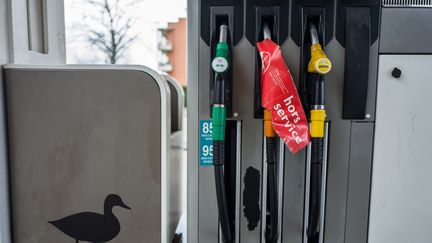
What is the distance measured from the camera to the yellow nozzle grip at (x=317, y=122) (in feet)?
Answer: 2.11

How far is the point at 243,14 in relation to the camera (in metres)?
0.69

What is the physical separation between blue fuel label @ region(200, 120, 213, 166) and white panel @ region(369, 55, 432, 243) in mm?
402

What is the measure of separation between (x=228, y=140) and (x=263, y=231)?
0.24m

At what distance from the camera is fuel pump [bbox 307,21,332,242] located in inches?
25.0

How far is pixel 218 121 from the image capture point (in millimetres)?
646

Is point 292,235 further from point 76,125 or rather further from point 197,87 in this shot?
point 76,125

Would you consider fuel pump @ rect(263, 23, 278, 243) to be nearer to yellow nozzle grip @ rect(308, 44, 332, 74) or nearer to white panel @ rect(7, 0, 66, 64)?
yellow nozzle grip @ rect(308, 44, 332, 74)

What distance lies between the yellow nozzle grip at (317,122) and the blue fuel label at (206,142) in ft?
0.77

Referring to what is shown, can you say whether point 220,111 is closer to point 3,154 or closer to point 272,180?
point 272,180

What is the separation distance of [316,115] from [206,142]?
0.86 feet

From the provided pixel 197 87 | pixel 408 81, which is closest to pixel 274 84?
pixel 197 87

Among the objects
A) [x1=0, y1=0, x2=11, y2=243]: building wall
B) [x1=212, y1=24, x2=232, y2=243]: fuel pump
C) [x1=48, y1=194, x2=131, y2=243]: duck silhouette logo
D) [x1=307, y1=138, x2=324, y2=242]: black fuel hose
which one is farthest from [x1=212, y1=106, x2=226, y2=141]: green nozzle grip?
[x1=0, y1=0, x2=11, y2=243]: building wall

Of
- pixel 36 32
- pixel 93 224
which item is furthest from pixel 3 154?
pixel 36 32

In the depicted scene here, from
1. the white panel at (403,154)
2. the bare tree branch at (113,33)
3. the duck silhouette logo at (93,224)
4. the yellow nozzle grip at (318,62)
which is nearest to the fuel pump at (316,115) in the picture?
the yellow nozzle grip at (318,62)
